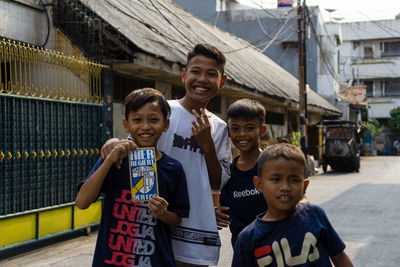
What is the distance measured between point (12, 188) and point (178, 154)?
173 inches

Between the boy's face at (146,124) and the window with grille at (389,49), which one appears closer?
the boy's face at (146,124)

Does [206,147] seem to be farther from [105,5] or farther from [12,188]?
[105,5]

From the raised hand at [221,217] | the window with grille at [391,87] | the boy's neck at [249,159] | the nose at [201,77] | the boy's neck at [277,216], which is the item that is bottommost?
the raised hand at [221,217]

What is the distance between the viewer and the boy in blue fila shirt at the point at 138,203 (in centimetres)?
243

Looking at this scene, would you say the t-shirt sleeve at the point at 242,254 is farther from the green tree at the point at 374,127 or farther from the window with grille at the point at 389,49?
the window with grille at the point at 389,49

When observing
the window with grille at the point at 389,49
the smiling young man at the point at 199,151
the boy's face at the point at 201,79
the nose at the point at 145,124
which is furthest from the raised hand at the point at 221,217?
the window with grille at the point at 389,49

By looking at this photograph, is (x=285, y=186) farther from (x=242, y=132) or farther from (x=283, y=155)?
(x=242, y=132)

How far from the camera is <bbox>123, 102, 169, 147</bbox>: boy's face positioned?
2502 mm

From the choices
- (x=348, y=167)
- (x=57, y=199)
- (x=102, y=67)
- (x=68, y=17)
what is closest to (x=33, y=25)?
(x=68, y=17)

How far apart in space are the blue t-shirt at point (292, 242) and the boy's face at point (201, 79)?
81 cm

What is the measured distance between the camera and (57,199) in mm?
7371

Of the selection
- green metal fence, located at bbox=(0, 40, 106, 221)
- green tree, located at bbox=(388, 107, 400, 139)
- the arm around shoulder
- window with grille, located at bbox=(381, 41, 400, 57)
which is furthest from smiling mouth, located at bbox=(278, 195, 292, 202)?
window with grille, located at bbox=(381, 41, 400, 57)

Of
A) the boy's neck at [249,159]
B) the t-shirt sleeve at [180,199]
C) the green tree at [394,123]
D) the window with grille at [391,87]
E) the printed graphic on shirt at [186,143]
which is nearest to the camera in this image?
the t-shirt sleeve at [180,199]

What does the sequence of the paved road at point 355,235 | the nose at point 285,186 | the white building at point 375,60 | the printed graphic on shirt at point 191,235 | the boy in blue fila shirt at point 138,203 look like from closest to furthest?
1. the nose at point 285,186
2. the boy in blue fila shirt at point 138,203
3. the printed graphic on shirt at point 191,235
4. the paved road at point 355,235
5. the white building at point 375,60
